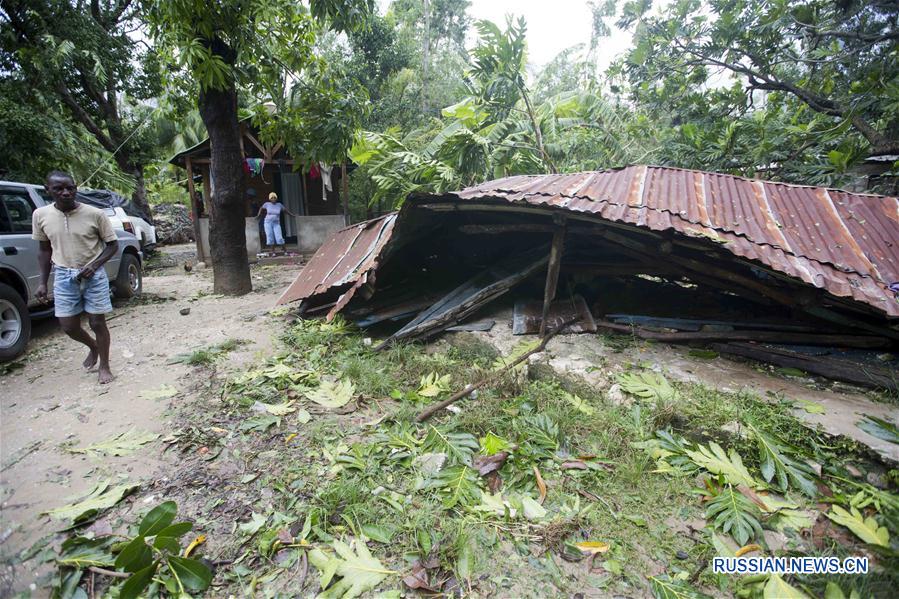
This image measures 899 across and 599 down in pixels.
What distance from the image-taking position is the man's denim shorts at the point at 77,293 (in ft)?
11.9

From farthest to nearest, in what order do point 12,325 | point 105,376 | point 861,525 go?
point 12,325, point 105,376, point 861,525

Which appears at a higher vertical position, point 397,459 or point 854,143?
point 854,143

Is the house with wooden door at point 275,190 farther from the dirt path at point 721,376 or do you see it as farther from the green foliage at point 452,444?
the green foliage at point 452,444

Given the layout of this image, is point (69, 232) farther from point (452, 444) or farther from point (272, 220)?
point (272, 220)

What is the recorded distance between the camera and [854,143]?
23.1 ft

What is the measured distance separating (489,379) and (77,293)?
385cm

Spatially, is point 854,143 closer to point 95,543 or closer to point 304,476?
point 304,476

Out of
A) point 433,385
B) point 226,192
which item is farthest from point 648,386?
point 226,192

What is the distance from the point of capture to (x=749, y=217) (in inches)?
158

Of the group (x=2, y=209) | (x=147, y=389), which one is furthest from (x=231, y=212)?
(x=147, y=389)

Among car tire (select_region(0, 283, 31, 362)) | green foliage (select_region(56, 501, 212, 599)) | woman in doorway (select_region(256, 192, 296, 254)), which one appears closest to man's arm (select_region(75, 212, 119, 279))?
car tire (select_region(0, 283, 31, 362))

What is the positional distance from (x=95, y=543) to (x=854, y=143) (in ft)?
35.5

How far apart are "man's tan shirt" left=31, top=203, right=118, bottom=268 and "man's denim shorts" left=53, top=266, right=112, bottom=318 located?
106 millimetres

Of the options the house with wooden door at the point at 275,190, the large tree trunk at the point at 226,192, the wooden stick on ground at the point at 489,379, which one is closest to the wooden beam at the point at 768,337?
the wooden stick on ground at the point at 489,379
